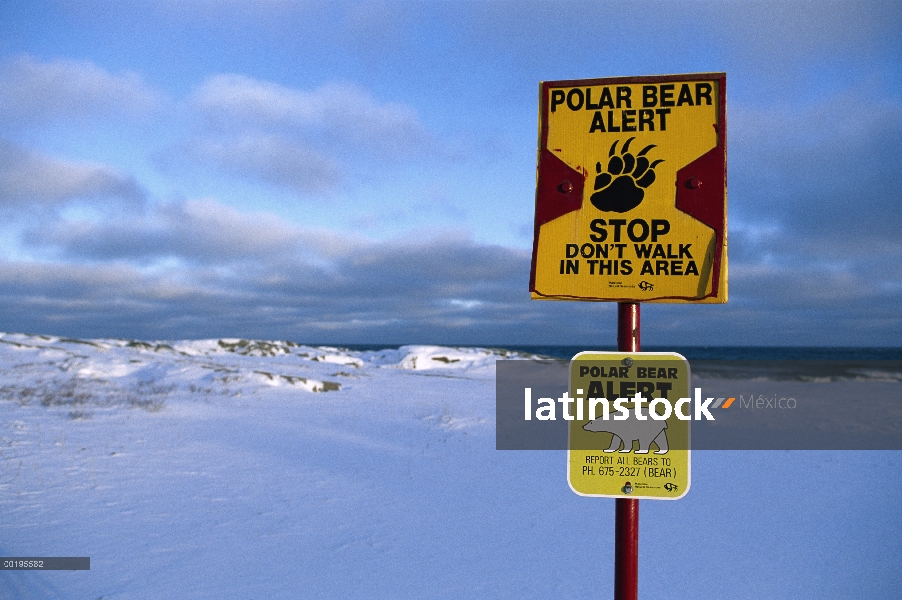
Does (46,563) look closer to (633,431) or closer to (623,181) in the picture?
(633,431)

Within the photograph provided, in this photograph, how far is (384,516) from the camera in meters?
6.37

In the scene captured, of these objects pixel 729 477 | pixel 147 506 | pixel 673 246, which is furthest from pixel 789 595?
pixel 147 506

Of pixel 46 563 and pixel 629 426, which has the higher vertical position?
pixel 629 426

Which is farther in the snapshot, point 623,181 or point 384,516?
point 384,516

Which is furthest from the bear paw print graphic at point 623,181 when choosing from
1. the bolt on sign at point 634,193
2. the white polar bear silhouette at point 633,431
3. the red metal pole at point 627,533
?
the white polar bear silhouette at point 633,431

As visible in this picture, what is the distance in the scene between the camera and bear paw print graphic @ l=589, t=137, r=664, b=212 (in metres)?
2.16

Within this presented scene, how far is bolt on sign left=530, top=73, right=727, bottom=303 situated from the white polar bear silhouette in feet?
1.58

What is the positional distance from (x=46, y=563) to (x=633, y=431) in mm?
5428

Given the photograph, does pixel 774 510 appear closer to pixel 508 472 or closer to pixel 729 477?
pixel 729 477

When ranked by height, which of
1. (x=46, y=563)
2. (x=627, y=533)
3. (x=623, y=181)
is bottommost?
(x=46, y=563)

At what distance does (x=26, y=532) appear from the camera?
5.60 meters

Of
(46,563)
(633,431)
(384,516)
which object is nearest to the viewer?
(633,431)

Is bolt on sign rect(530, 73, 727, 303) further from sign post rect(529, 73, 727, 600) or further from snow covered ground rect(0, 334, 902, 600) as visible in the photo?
snow covered ground rect(0, 334, 902, 600)

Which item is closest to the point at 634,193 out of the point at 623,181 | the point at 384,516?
the point at 623,181
